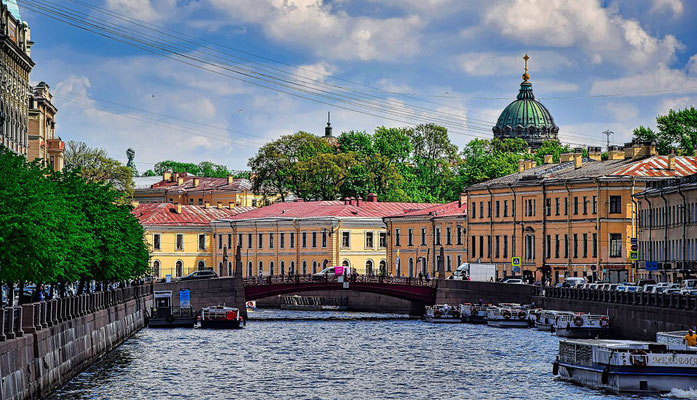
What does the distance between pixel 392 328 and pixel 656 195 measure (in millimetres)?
19069

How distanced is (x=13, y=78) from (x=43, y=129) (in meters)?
21.0

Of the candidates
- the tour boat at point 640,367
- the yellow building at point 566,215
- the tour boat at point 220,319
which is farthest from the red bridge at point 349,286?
the tour boat at point 640,367

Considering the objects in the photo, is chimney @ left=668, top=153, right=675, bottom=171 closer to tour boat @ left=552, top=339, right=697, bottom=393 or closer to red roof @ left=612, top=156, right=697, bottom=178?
red roof @ left=612, top=156, right=697, bottom=178

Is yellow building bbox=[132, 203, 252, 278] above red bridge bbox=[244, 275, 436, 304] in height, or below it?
above

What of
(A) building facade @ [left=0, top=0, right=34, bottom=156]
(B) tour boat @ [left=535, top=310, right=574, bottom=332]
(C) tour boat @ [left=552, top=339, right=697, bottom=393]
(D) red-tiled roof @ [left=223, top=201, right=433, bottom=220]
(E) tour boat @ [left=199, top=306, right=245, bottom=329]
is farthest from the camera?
(D) red-tiled roof @ [left=223, top=201, right=433, bottom=220]

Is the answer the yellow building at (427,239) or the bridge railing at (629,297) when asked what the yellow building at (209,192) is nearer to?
the yellow building at (427,239)

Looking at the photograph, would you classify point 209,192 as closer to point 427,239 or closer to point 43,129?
point 427,239

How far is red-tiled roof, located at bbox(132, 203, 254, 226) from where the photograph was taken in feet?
447

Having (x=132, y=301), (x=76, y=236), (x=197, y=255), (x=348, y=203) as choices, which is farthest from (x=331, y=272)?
(x=76, y=236)

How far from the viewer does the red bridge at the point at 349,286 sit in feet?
319

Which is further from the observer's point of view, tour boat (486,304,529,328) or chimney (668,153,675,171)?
chimney (668,153,675,171)

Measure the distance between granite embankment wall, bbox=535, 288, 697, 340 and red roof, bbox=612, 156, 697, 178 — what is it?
61.0ft

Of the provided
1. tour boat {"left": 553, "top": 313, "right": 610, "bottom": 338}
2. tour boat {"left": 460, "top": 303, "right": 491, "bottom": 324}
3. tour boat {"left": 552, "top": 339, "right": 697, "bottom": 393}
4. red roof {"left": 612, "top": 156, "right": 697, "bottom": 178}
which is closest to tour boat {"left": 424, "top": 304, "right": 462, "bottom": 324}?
tour boat {"left": 460, "top": 303, "right": 491, "bottom": 324}

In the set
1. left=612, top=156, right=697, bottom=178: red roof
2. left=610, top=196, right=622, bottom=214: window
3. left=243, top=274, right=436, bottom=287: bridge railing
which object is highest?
left=612, top=156, right=697, bottom=178: red roof
